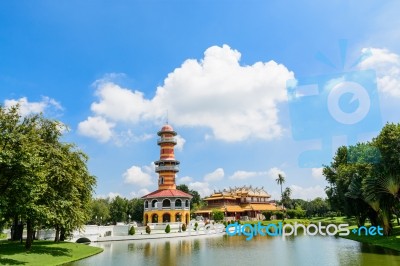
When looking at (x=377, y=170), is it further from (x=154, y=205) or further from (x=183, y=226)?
(x=154, y=205)

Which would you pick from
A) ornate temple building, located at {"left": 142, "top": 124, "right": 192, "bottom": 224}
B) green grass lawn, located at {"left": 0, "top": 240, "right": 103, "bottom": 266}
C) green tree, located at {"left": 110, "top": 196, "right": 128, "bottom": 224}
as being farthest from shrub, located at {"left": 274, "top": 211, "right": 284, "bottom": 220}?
green grass lawn, located at {"left": 0, "top": 240, "right": 103, "bottom": 266}

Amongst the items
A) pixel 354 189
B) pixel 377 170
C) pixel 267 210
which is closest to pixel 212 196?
pixel 267 210

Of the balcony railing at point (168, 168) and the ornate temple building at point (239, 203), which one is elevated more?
the balcony railing at point (168, 168)

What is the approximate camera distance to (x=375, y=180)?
29.9 m

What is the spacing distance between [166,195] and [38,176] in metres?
43.6

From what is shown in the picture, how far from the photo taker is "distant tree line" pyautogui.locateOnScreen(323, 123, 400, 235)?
90.2ft

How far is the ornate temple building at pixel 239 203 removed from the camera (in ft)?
274

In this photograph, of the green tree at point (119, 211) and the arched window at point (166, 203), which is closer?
the arched window at point (166, 203)

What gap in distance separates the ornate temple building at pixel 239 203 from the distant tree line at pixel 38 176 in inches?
2142

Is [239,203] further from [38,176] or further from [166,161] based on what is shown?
[38,176]

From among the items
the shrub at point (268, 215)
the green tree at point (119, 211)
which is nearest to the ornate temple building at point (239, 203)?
the shrub at point (268, 215)

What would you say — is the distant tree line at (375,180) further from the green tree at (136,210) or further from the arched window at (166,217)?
the green tree at (136,210)

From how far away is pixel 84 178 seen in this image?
32.2m

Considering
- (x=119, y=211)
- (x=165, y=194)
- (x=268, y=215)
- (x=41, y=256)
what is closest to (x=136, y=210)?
(x=119, y=211)
